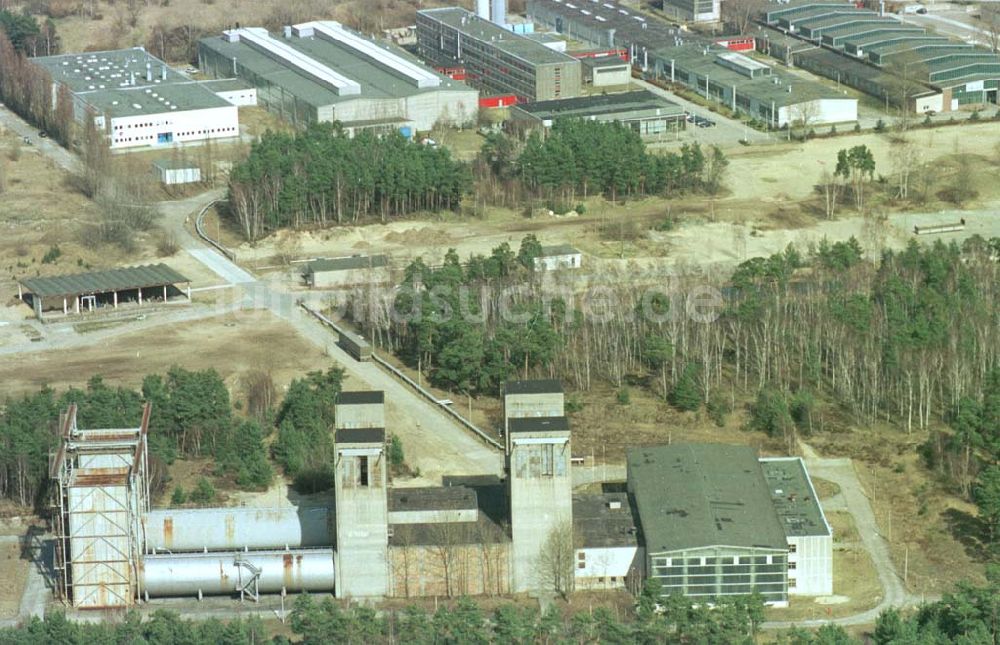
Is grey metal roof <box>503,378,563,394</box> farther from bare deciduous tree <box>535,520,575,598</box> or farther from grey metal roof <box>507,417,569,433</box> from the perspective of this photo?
bare deciduous tree <box>535,520,575,598</box>

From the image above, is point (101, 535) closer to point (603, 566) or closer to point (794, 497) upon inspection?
point (603, 566)

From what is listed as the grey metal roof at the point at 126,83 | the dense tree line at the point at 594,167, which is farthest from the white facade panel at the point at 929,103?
the grey metal roof at the point at 126,83

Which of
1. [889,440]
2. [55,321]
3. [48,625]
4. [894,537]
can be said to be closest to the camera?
[48,625]

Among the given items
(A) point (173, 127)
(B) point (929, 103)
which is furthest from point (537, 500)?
(B) point (929, 103)

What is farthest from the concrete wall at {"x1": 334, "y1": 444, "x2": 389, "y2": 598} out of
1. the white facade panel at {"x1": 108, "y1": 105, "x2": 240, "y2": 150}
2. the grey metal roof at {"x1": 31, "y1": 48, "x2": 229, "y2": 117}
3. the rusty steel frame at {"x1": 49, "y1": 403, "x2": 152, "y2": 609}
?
the grey metal roof at {"x1": 31, "y1": 48, "x2": 229, "y2": 117}

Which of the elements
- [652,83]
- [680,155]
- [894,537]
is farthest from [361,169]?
[894,537]

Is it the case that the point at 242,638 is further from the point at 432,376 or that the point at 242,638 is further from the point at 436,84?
the point at 436,84
